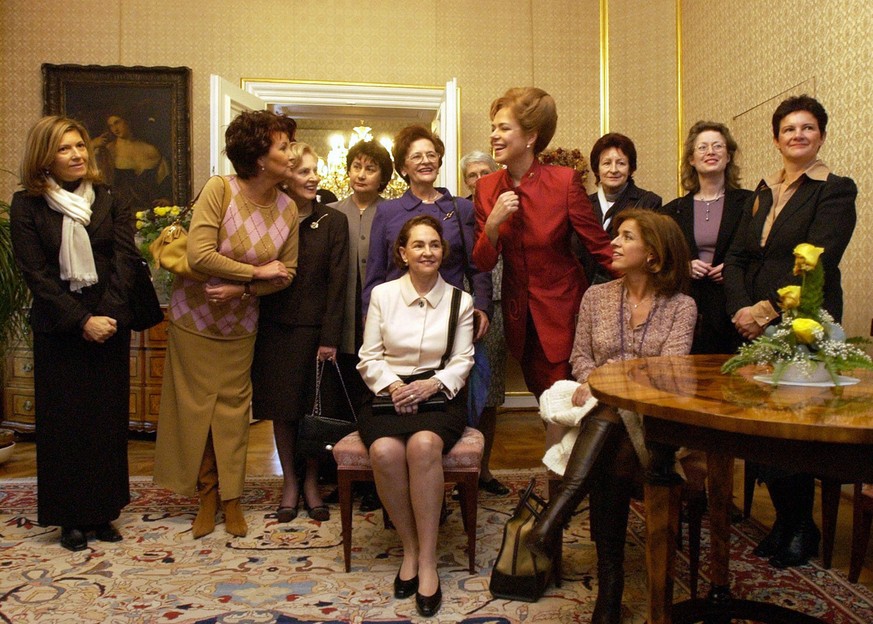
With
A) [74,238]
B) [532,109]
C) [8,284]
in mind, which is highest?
[532,109]

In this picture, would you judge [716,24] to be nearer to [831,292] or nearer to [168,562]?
[831,292]

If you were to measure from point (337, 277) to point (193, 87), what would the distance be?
12.1 feet

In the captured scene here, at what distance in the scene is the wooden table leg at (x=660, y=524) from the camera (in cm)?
168

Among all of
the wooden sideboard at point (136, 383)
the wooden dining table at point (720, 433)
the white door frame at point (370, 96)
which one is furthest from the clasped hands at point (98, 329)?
the white door frame at point (370, 96)

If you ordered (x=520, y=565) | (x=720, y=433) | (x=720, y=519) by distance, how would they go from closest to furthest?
(x=720, y=433) → (x=720, y=519) → (x=520, y=565)

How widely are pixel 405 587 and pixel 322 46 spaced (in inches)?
194

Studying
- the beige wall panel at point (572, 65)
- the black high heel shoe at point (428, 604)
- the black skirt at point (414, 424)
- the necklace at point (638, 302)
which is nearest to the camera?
the black high heel shoe at point (428, 604)

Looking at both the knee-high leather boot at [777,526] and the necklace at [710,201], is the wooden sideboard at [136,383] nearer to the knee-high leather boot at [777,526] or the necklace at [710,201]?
the necklace at [710,201]

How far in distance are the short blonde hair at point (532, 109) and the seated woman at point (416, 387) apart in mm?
504

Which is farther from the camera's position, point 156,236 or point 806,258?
point 156,236

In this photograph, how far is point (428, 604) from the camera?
7.29 ft

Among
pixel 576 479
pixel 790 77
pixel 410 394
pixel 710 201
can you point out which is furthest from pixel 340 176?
pixel 576 479

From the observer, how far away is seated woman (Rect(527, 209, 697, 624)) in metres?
2.05

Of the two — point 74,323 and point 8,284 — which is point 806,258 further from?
point 8,284
